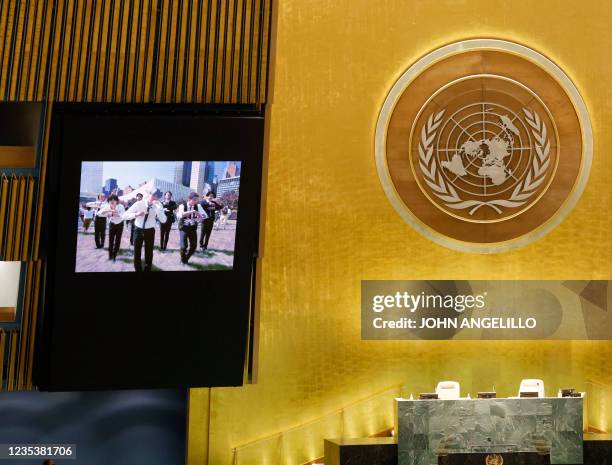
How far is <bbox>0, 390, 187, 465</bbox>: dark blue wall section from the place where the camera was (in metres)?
9.00

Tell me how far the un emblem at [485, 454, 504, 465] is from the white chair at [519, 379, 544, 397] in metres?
0.93

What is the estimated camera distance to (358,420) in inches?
346

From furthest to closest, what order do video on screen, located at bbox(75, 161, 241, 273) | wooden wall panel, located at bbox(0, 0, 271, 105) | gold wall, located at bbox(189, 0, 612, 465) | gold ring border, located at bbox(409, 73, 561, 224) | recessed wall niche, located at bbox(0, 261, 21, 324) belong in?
gold ring border, located at bbox(409, 73, 561, 224)
recessed wall niche, located at bbox(0, 261, 21, 324)
gold wall, located at bbox(189, 0, 612, 465)
wooden wall panel, located at bbox(0, 0, 271, 105)
video on screen, located at bbox(75, 161, 241, 273)

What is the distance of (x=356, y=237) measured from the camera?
901 cm

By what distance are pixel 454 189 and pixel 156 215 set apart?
157 inches

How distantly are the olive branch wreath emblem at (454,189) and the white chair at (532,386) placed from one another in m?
2.25

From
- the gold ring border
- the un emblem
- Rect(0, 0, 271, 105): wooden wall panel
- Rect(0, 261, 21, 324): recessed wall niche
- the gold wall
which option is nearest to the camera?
the un emblem

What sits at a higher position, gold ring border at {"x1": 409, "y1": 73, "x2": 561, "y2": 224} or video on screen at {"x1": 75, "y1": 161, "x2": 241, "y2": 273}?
gold ring border at {"x1": 409, "y1": 73, "x2": 561, "y2": 224}

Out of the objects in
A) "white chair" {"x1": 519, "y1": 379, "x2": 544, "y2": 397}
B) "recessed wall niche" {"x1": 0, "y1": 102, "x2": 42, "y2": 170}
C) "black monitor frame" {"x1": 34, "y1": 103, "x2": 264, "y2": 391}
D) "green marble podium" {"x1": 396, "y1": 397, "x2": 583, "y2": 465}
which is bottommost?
"green marble podium" {"x1": 396, "y1": 397, "x2": 583, "y2": 465}

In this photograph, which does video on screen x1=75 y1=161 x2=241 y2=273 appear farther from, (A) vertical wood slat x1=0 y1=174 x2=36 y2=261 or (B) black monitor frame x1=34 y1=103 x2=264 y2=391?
(A) vertical wood slat x1=0 y1=174 x2=36 y2=261

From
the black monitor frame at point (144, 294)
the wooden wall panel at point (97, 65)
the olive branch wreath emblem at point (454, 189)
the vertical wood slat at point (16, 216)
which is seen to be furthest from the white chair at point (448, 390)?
the vertical wood slat at point (16, 216)

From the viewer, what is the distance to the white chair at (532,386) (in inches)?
328

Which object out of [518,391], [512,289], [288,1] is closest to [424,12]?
[288,1]

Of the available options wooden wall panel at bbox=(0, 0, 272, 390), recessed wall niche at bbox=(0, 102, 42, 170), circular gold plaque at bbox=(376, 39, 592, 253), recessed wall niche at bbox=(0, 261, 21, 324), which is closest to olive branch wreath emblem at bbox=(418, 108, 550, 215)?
circular gold plaque at bbox=(376, 39, 592, 253)
